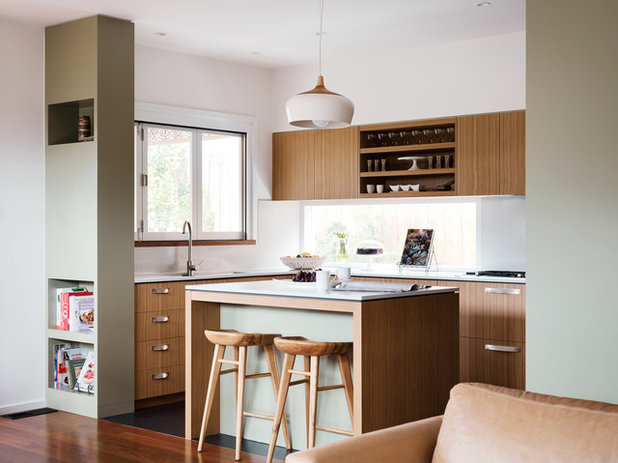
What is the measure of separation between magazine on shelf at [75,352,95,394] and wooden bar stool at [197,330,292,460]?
1.15m

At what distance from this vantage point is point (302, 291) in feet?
14.6

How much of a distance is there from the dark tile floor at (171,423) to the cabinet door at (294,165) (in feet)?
7.42

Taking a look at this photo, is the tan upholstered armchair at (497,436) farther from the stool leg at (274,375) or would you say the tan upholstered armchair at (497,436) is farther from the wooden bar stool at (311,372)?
the stool leg at (274,375)

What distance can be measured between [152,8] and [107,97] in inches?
26.8

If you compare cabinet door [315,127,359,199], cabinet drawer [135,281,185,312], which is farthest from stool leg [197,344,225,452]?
cabinet door [315,127,359,199]

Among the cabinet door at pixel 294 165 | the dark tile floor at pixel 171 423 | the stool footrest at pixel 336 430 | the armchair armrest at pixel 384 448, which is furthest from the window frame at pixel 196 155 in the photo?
the armchair armrest at pixel 384 448

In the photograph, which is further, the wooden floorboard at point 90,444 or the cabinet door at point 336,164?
the cabinet door at point 336,164

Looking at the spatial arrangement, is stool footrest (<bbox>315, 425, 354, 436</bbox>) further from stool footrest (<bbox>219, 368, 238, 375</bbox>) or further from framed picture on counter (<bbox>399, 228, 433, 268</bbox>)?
framed picture on counter (<bbox>399, 228, 433, 268</bbox>)

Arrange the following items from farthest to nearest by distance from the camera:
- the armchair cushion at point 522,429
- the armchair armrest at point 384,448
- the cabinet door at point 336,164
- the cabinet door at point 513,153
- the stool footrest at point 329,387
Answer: the cabinet door at point 336,164 < the cabinet door at point 513,153 < the stool footrest at point 329,387 < the armchair armrest at point 384,448 < the armchair cushion at point 522,429

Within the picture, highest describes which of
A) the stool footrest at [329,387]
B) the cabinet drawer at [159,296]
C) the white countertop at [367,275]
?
the white countertop at [367,275]

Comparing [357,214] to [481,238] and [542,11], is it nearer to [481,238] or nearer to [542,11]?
[481,238]

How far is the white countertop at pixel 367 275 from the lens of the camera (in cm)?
574

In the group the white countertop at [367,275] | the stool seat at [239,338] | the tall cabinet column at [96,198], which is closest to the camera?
the stool seat at [239,338]

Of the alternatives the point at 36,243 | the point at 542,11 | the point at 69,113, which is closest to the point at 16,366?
A: the point at 36,243
